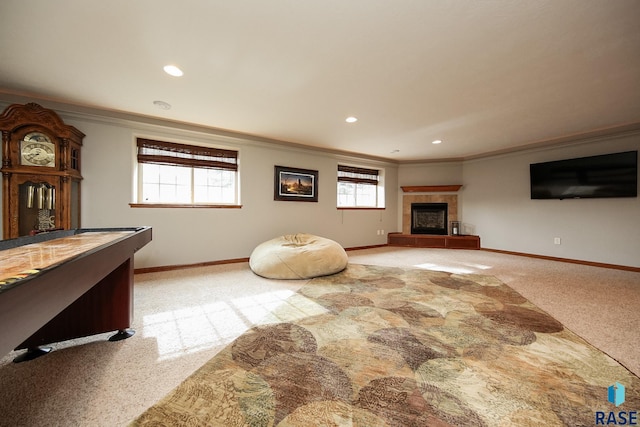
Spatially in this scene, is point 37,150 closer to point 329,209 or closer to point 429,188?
point 329,209

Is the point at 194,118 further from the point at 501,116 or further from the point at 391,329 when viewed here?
the point at 501,116

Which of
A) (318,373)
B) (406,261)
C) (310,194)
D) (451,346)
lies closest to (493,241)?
(406,261)

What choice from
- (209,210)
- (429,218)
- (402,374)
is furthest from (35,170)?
(429,218)

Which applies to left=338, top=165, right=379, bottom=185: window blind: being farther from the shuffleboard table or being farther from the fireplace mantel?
the shuffleboard table

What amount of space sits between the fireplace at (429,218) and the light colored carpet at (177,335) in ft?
8.08

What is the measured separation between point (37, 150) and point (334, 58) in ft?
11.6

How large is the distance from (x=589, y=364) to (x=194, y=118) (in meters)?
4.78

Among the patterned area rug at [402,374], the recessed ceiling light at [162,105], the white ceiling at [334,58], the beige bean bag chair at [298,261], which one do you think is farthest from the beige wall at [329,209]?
the patterned area rug at [402,374]

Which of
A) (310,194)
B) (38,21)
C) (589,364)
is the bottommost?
(589,364)

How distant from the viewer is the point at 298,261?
3.32 metres

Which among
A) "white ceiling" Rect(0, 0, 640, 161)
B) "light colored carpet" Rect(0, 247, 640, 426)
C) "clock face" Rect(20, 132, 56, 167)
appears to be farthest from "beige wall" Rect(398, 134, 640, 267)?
"clock face" Rect(20, 132, 56, 167)

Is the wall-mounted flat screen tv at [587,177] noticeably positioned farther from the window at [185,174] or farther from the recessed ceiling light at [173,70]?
the recessed ceiling light at [173,70]

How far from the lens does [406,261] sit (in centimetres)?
452

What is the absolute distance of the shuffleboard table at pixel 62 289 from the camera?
0.62m
